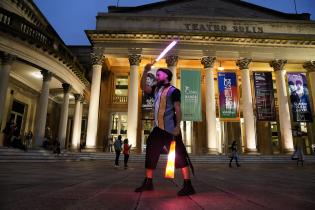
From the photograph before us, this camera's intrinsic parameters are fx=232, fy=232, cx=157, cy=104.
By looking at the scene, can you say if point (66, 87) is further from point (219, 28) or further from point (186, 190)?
point (186, 190)

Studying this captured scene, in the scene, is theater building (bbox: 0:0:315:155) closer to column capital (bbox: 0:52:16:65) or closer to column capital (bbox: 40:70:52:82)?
column capital (bbox: 40:70:52:82)

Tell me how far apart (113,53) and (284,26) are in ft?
55.2

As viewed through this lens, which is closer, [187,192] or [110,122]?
[187,192]

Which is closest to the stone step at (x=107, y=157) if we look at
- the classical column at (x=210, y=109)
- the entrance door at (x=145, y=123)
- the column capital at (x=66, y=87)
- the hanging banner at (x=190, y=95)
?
the classical column at (x=210, y=109)

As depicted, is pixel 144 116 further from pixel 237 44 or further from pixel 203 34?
pixel 237 44

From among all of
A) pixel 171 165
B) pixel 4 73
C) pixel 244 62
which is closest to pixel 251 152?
pixel 244 62

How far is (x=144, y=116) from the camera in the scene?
22828mm

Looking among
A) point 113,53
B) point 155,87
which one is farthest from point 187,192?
point 113,53

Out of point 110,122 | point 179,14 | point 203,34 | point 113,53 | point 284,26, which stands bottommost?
point 110,122

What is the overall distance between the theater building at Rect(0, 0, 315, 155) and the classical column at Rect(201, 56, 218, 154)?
83mm

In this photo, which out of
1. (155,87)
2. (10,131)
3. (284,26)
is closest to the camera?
(155,87)

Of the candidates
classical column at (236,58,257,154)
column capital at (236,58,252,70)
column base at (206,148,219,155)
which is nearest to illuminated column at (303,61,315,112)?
column capital at (236,58,252,70)

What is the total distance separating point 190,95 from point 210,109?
7.09 feet

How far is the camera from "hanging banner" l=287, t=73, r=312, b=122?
64.7 ft
